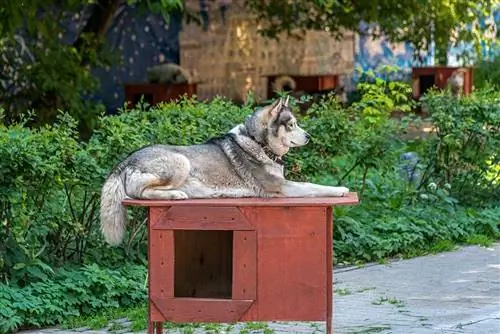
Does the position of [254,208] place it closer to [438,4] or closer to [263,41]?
[438,4]

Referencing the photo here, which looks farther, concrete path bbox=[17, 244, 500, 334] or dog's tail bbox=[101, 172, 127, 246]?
concrete path bbox=[17, 244, 500, 334]

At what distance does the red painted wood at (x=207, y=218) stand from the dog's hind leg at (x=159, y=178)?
0.17 m

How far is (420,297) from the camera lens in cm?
796

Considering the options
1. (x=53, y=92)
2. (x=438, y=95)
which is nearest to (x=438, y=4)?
(x=438, y=95)

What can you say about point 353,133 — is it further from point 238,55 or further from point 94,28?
point 238,55

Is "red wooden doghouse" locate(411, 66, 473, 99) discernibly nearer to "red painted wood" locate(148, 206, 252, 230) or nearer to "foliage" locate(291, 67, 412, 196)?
"foliage" locate(291, 67, 412, 196)

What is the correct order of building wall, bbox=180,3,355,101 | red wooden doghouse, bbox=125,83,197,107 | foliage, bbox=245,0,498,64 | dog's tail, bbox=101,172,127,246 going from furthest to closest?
building wall, bbox=180,3,355,101, red wooden doghouse, bbox=125,83,197,107, foliage, bbox=245,0,498,64, dog's tail, bbox=101,172,127,246

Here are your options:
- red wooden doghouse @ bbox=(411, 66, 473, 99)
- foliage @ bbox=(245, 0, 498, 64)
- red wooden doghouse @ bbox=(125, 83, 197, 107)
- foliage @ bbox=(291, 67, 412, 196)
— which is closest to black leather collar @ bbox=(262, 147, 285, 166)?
foliage @ bbox=(291, 67, 412, 196)

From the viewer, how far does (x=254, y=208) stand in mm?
6082

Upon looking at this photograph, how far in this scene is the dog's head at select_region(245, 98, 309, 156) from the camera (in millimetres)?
6461

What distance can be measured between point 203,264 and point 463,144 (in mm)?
4738

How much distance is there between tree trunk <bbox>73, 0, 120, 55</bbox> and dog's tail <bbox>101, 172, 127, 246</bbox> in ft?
25.1

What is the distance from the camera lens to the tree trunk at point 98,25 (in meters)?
14.0

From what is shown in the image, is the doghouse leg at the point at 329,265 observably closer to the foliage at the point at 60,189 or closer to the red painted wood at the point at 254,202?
the red painted wood at the point at 254,202
